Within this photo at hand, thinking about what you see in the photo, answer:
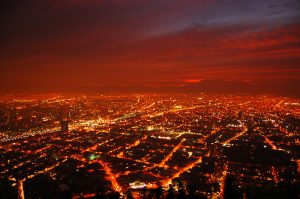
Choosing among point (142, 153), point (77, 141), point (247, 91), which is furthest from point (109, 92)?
point (142, 153)

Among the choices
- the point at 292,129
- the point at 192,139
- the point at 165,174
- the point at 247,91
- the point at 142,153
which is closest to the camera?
the point at 165,174

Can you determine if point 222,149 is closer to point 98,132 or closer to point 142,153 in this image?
point 142,153

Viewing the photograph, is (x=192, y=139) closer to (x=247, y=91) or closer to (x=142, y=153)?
(x=142, y=153)

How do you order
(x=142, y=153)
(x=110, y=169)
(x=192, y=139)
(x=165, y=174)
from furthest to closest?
(x=192, y=139)
(x=142, y=153)
(x=110, y=169)
(x=165, y=174)

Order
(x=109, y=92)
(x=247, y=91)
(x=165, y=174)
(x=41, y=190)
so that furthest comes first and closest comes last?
(x=109, y=92) < (x=247, y=91) < (x=165, y=174) < (x=41, y=190)

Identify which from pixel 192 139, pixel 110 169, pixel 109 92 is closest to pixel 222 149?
pixel 192 139

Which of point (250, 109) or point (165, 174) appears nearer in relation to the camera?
point (165, 174)

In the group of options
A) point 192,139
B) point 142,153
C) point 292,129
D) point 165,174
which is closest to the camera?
point 165,174

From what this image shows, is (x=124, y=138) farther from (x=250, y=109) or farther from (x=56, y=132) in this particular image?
(x=250, y=109)

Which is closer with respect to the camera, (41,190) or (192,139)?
(41,190)
